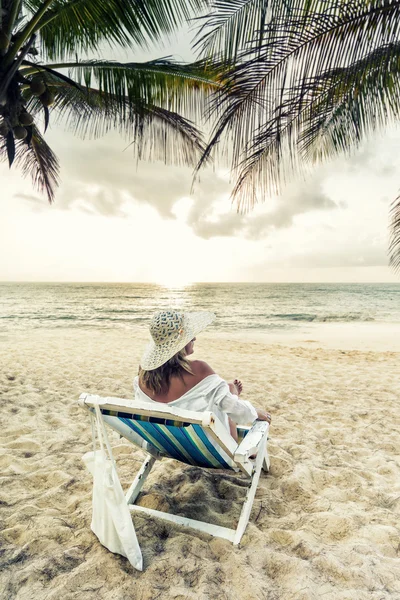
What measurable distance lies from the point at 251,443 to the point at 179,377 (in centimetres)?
52

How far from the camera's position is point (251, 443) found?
2072 mm

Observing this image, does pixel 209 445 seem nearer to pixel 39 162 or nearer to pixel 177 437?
pixel 177 437

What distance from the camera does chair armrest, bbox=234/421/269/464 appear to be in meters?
1.92

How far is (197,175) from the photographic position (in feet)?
12.9

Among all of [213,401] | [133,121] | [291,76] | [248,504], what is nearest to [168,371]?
[213,401]

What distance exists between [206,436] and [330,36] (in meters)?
3.12

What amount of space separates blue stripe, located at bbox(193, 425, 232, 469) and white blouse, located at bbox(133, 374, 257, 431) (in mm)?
244

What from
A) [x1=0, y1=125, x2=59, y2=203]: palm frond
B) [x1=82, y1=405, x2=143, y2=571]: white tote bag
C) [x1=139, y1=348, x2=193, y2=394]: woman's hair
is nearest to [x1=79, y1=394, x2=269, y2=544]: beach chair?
[x1=82, y1=405, x2=143, y2=571]: white tote bag

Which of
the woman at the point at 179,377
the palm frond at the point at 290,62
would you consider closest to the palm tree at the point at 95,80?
the palm frond at the point at 290,62

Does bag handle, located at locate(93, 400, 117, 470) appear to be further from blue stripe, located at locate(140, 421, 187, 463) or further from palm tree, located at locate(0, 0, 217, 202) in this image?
palm tree, located at locate(0, 0, 217, 202)

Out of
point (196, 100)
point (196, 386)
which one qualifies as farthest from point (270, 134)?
point (196, 386)

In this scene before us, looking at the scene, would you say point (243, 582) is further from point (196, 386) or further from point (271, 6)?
point (271, 6)

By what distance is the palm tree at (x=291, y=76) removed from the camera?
300 cm

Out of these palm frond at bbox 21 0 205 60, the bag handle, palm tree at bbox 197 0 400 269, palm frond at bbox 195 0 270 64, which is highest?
palm frond at bbox 21 0 205 60
